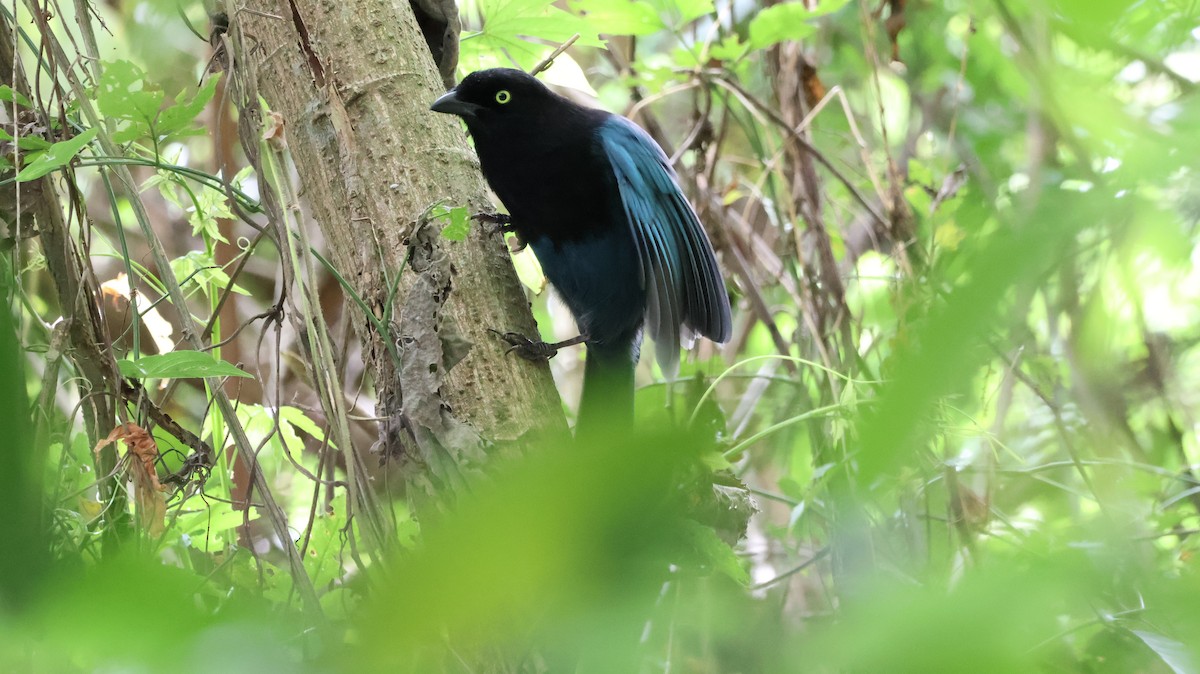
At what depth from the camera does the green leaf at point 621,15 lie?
10.8 ft

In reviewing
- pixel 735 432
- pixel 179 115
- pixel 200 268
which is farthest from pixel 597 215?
pixel 179 115

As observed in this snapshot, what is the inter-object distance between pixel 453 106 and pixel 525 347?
85 cm

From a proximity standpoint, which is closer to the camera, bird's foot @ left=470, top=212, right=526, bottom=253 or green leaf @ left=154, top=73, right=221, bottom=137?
green leaf @ left=154, top=73, right=221, bottom=137

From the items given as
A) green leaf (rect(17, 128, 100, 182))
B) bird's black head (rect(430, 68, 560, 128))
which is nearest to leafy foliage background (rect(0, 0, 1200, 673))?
green leaf (rect(17, 128, 100, 182))

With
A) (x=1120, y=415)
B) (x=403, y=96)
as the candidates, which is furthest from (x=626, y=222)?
(x=1120, y=415)

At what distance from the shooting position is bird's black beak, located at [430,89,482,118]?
2.46 meters

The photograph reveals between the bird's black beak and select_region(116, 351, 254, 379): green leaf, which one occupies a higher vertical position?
the bird's black beak

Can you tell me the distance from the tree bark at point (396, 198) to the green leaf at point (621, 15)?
3.17 ft

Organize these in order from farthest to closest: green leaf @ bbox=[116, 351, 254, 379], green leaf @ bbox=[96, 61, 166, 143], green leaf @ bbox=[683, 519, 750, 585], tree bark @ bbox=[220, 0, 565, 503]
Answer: tree bark @ bbox=[220, 0, 565, 503] → green leaf @ bbox=[96, 61, 166, 143] → green leaf @ bbox=[116, 351, 254, 379] → green leaf @ bbox=[683, 519, 750, 585]

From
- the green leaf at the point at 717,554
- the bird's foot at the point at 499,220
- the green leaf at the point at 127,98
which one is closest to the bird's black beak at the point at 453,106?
the bird's foot at the point at 499,220

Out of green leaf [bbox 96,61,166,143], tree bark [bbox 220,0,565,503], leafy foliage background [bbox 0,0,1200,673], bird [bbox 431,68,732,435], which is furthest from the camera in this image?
bird [bbox 431,68,732,435]

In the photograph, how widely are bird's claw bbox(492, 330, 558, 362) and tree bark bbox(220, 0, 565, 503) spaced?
0.03 meters

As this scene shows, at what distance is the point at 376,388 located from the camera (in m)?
2.10

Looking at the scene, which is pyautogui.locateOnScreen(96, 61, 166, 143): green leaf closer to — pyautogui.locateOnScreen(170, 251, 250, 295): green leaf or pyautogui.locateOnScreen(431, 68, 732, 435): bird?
pyautogui.locateOnScreen(170, 251, 250, 295): green leaf
